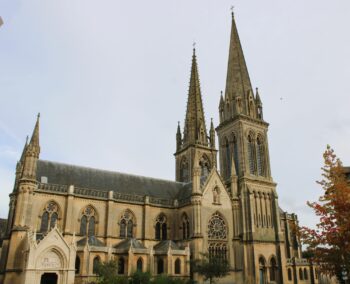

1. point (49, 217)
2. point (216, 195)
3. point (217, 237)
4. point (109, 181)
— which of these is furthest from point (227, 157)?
point (49, 217)

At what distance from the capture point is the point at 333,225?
1800 cm

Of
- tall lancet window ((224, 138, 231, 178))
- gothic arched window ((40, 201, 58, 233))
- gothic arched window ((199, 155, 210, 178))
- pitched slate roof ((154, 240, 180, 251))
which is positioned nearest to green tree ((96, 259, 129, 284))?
pitched slate roof ((154, 240, 180, 251))

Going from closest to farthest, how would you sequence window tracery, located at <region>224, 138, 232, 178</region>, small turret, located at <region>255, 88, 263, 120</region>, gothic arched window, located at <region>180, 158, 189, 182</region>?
1. window tracery, located at <region>224, 138, 232, 178</region>
2. small turret, located at <region>255, 88, 263, 120</region>
3. gothic arched window, located at <region>180, 158, 189, 182</region>

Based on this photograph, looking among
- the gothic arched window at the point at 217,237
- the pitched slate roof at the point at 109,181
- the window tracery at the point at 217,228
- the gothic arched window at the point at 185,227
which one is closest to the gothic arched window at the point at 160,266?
the gothic arched window at the point at 185,227

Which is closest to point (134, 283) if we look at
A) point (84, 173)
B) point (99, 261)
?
point (99, 261)

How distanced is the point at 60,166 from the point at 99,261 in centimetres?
1294

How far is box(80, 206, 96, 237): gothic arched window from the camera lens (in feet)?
125

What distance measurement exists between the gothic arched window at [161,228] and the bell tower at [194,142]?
1144cm

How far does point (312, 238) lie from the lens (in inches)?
734

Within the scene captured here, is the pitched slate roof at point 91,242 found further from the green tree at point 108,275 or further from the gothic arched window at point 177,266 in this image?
the gothic arched window at point 177,266

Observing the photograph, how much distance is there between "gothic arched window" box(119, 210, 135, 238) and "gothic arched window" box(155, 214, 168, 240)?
11.6ft

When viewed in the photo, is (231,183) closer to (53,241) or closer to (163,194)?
(163,194)

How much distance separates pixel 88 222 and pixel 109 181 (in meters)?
6.39

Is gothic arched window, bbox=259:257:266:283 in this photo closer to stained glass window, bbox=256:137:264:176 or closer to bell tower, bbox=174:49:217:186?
stained glass window, bbox=256:137:264:176
